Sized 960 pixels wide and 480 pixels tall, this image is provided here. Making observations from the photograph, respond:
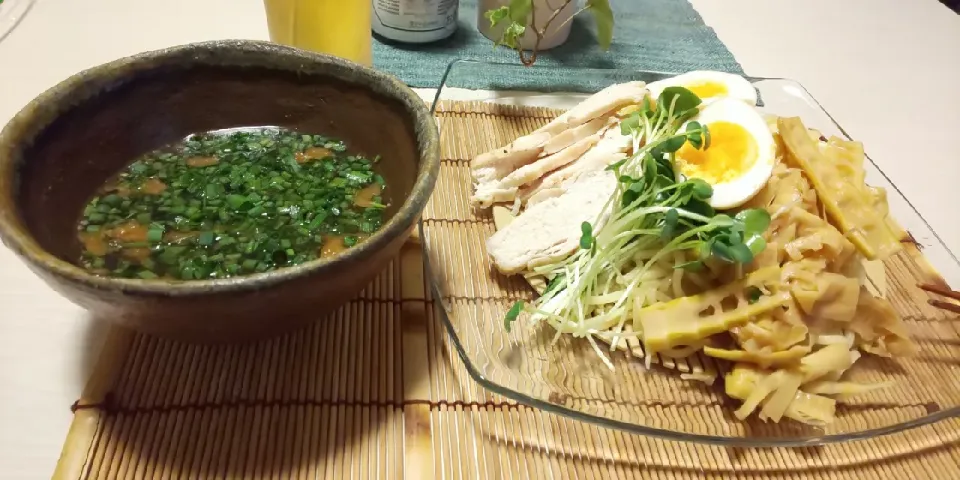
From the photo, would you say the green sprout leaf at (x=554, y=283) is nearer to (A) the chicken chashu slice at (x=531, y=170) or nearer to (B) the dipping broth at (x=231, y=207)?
(A) the chicken chashu slice at (x=531, y=170)

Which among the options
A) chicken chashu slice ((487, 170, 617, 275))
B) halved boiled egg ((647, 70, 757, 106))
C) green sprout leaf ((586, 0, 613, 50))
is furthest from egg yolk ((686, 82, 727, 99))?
green sprout leaf ((586, 0, 613, 50))

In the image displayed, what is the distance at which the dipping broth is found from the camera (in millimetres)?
1101

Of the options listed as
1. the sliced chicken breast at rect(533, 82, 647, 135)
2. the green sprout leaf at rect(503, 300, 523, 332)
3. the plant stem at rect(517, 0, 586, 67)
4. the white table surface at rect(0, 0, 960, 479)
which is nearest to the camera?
the white table surface at rect(0, 0, 960, 479)

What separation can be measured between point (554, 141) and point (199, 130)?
2.81ft

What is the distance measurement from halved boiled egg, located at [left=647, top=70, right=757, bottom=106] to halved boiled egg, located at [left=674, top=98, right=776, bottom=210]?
0.16 metres

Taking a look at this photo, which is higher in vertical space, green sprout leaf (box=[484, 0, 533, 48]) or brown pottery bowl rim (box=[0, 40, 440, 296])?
brown pottery bowl rim (box=[0, 40, 440, 296])

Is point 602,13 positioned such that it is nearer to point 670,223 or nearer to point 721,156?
point 721,156

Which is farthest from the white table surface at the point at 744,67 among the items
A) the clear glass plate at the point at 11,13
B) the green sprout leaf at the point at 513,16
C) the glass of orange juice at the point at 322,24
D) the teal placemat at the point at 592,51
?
the green sprout leaf at the point at 513,16

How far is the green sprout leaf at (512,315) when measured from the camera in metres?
1.21

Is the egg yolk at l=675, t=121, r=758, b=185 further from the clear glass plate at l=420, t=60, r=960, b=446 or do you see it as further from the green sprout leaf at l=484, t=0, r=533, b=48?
the green sprout leaf at l=484, t=0, r=533, b=48

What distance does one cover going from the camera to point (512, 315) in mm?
1209

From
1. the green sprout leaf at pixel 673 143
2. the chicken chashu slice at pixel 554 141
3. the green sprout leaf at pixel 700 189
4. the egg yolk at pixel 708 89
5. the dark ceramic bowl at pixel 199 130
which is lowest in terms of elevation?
the chicken chashu slice at pixel 554 141

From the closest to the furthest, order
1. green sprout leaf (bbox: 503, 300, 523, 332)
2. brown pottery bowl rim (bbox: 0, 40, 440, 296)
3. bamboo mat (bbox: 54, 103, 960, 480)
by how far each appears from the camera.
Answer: brown pottery bowl rim (bbox: 0, 40, 440, 296) < bamboo mat (bbox: 54, 103, 960, 480) < green sprout leaf (bbox: 503, 300, 523, 332)

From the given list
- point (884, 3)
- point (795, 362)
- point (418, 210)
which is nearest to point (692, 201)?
point (795, 362)
